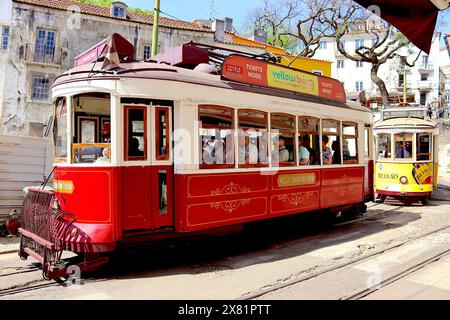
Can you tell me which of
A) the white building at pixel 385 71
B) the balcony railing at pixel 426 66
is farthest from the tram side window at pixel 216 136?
the balcony railing at pixel 426 66

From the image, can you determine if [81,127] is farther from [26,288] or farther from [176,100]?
[26,288]

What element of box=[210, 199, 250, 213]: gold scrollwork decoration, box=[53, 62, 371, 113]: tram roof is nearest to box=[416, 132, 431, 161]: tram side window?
box=[53, 62, 371, 113]: tram roof

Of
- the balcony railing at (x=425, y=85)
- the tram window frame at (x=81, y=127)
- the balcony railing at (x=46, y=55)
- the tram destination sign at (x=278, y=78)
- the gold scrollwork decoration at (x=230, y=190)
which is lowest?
the gold scrollwork decoration at (x=230, y=190)

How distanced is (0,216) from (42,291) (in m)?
4.37

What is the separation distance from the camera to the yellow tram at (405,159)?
43.3 ft

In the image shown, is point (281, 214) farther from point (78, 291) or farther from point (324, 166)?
point (78, 291)

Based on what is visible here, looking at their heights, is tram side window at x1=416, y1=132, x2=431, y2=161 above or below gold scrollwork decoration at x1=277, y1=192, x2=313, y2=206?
above

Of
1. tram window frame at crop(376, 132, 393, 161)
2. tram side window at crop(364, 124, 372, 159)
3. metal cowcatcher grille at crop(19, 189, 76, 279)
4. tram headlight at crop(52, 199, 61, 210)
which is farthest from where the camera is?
tram window frame at crop(376, 132, 393, 161)

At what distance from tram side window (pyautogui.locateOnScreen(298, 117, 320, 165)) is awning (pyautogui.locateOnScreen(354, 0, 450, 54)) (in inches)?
177

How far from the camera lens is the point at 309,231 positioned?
907 cm

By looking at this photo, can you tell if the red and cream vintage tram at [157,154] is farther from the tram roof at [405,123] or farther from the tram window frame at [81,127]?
the tram roof at [405,123]

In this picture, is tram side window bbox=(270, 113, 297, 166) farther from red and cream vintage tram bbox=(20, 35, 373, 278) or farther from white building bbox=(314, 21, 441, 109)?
white building bbox=(314, 21, 441, 109)

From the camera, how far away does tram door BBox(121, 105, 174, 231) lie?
5512 mm
